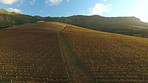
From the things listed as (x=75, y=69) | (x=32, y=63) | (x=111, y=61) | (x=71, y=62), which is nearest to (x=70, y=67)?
(x=75, y=69)

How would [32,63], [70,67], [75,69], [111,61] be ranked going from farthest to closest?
1. [111,61]
2. [32,63]
3. [70,67]
4. [75,69]

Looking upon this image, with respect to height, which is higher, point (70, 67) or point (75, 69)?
point (70, 67)

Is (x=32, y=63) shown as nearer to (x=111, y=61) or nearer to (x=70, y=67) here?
(x=70, y=67)

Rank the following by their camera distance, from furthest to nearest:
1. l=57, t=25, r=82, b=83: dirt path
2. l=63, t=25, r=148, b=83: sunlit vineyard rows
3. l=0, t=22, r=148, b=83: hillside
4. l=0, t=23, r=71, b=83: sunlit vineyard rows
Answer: l=63, t=25, r=148, b=83: sunlit vineyard rows < l=0, t=22, r=148, b=83: hillside < l=57, t=25, r=82, b=83: dirt path < l=0, t=23, r=71, b=83: sunlit vineyard rows

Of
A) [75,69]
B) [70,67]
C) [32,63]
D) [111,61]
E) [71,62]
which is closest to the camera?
[75,69]

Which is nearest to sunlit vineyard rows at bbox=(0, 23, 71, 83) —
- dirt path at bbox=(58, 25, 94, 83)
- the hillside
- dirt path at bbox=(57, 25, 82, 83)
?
the hillside

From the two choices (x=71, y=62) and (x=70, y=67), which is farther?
(x=71, y=62)

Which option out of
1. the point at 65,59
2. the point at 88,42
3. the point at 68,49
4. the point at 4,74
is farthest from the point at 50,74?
the point at 88,42

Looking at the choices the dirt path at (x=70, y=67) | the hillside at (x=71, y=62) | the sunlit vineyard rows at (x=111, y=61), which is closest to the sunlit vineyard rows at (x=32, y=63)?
the hillside at (x=71, y=62)

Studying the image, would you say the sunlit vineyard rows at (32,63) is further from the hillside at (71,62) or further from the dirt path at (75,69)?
the dirt path at (75,69)

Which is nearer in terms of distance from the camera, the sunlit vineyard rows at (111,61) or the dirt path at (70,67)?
the dirt path at (70,67)

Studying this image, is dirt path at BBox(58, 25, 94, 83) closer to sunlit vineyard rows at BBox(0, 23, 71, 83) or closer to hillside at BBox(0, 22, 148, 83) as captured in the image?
hillside at BBox(0, 22, 148, 83)

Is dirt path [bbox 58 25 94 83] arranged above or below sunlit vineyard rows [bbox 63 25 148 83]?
below
